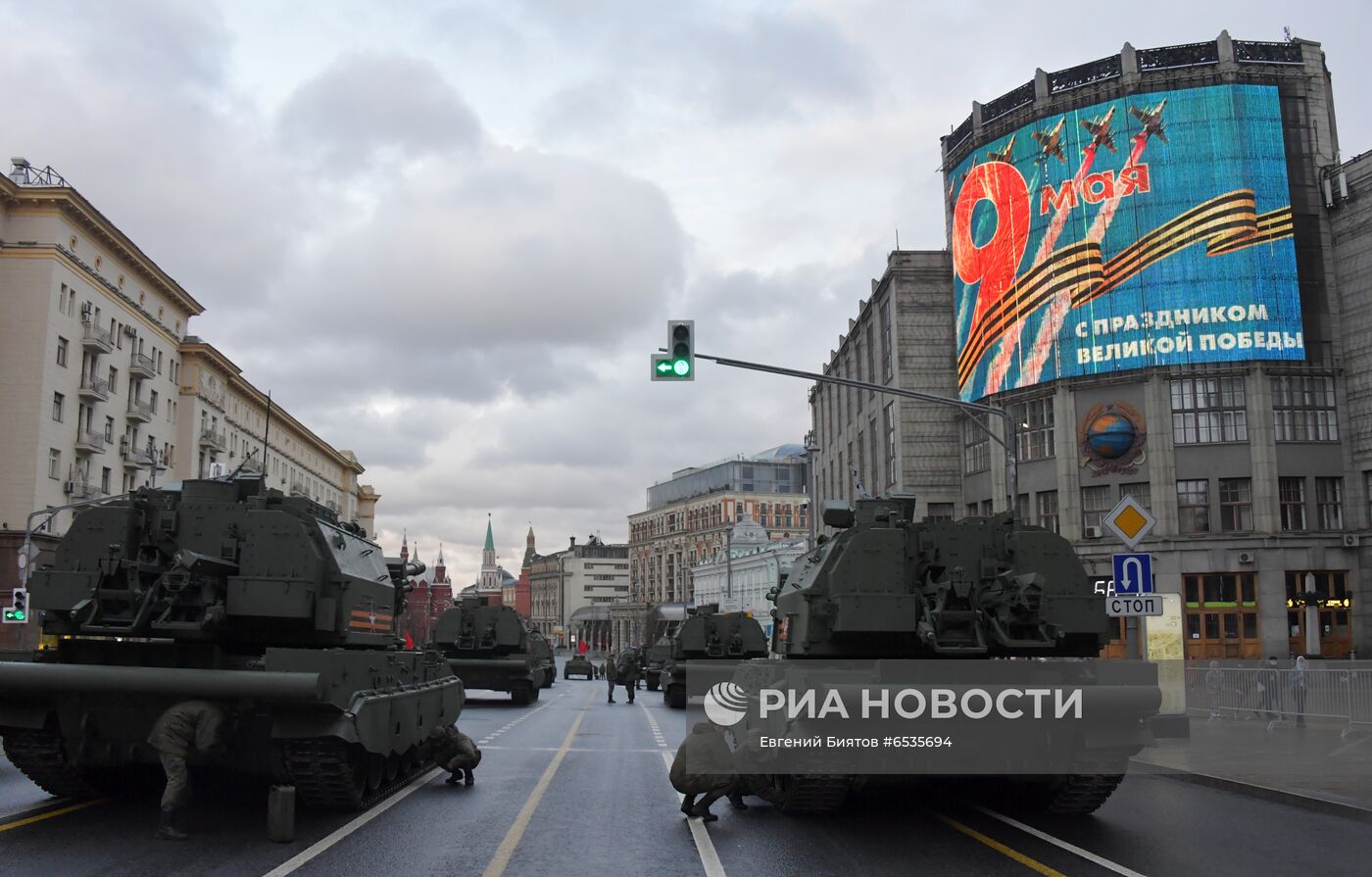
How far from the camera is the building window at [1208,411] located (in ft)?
136

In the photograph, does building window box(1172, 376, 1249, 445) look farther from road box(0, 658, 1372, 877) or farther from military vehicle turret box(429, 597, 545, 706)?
road box(0, 658, 1372, 877)

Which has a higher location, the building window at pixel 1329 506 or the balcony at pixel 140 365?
the balcony at pixel 140 365

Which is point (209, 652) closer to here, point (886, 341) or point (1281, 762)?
point (1281, 762)

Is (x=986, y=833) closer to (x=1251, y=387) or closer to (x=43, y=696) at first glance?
(x=43, y=696)

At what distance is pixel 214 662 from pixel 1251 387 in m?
39.3

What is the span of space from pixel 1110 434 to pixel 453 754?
35.2 metres

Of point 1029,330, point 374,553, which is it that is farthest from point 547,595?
point 374,553

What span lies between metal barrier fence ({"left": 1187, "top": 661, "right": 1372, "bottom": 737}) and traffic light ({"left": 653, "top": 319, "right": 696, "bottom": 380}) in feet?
39.0

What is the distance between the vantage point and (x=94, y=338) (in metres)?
50.6

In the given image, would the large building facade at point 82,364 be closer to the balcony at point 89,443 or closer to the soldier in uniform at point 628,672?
the balcony at point 89,443

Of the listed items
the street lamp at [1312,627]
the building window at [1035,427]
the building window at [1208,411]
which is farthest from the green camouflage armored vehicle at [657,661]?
the street lamp at [1312,627]

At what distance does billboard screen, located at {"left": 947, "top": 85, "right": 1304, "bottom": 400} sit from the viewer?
135 feet

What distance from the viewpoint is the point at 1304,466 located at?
135 ft

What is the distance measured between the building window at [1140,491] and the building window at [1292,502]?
429 cm
